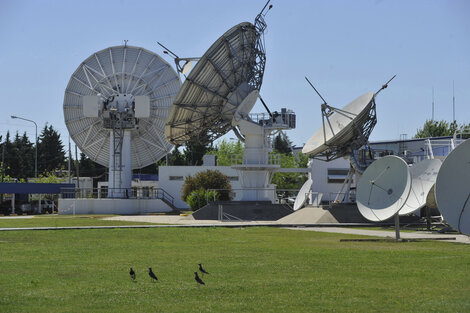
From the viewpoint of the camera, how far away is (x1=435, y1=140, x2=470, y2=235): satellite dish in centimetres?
2144

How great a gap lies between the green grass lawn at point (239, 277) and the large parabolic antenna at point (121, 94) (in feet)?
124

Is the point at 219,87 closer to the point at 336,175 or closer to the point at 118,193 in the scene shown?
the point at 118,193

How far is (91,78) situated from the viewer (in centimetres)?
6412

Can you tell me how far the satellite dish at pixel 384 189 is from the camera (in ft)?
86.0

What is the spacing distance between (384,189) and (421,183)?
569 centimetres

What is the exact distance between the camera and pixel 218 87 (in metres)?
46.3

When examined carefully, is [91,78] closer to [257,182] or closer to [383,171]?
[257,182]

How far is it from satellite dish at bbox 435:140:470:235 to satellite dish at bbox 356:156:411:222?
141 inches

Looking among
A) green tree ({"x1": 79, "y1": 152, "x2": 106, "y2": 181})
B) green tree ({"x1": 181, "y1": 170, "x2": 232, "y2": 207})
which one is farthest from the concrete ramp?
green tree ({"x1": 79, "y1": 152, "x2": 106, "y2": 181})

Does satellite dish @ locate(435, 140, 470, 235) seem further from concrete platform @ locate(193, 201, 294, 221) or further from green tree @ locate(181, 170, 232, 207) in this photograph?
green tree @ locate(181, 170, 232, 207)

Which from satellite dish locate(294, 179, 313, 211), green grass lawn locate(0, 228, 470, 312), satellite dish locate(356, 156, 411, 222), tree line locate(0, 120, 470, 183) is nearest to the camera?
green grass lawn locate(0, 228, 470, 312)

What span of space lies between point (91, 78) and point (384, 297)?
2179 inches

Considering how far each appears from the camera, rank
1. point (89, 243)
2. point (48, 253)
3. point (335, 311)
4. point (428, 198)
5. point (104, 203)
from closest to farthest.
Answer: point (335, 311) < point (48, 253) < point (89, 243) < point (428, 198) < point (104, 203)

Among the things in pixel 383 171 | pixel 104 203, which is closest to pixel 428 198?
pixel 383 171
